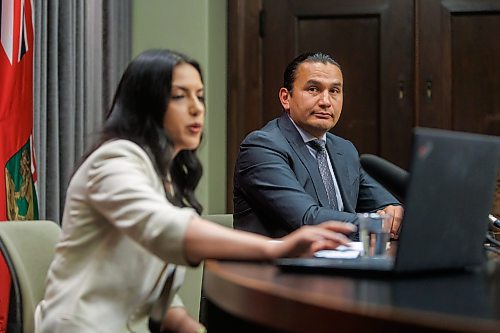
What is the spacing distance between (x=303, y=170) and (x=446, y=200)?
4.70ft

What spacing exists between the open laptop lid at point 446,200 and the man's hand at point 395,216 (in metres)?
0.94

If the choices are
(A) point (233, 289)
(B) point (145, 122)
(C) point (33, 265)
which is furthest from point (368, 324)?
(C) point (33, 265)

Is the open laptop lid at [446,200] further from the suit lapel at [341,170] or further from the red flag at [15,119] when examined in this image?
the red flag at [15,119]

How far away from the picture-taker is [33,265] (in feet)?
5.87

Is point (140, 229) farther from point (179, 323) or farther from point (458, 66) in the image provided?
point (458, 66)

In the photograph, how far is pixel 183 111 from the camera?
151 centimetres

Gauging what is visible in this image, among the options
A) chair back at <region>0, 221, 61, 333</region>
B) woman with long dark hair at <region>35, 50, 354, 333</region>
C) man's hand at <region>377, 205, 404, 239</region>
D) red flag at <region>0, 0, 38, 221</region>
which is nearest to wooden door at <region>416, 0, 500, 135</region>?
man's hand at <region>377, 205, 404, 239</region>

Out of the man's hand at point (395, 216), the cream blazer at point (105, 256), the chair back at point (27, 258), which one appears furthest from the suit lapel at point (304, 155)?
the cream blazer at point (105, 256)

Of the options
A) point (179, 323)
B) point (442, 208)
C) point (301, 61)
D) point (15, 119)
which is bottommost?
point (179, 323)

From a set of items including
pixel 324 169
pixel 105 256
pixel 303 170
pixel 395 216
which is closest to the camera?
pixel 105 256

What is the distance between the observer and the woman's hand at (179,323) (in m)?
1.60

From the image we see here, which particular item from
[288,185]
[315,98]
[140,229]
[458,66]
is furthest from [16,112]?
[458,66]

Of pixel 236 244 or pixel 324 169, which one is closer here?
pixel 236 244

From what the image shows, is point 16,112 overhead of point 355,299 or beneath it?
overhead
